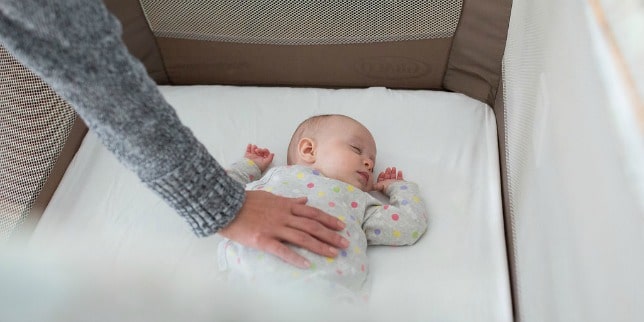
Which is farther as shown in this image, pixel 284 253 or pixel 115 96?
pixel 284 253

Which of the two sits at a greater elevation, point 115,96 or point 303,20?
point 115,96

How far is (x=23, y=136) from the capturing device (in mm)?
1058

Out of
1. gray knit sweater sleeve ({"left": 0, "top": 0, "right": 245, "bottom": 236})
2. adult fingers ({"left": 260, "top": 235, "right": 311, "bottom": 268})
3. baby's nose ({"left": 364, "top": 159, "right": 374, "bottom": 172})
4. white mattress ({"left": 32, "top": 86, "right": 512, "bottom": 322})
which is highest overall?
gray knit sweater sleeve ({"left": 0, "top": 0, "right": 245, "bottom": 236})

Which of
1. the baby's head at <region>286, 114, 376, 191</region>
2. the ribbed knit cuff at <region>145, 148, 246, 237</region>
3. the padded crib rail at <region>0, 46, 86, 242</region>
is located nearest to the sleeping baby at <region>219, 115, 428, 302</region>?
the baby's head at <region>286, 114, 376, 191</region>

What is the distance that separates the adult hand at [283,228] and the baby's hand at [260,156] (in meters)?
0.27

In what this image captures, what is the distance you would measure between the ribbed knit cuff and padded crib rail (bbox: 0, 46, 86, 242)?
0.49m

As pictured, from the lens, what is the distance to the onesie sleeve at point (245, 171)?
1036 millimetres

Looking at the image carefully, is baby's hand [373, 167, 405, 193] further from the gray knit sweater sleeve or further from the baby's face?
the gray knit sweater sleeve

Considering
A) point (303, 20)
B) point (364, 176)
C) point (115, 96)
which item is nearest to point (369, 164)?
point (364, 176)

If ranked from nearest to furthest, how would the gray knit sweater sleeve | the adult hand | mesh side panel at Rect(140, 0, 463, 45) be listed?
the gray knit sweater sleeve < the adult hand < mesh side panel at Rect(140, 0, 463, 45)

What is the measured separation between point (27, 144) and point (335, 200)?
1.89ft

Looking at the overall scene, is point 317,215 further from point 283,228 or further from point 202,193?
point 202,193

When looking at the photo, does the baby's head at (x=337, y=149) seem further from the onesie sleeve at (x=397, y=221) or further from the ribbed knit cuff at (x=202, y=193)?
the ribbed knit cuff at (x=202, y=193)

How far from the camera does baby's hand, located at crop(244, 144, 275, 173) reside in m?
1.08
